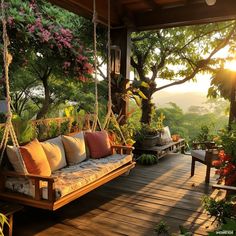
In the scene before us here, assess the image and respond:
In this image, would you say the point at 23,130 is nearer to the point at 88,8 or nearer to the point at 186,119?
the point at 88,8

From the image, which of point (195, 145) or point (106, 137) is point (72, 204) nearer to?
point (106, 137)

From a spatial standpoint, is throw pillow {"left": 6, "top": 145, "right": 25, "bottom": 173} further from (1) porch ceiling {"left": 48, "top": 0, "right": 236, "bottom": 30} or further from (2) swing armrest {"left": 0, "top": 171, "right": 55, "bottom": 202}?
(1) porch ceiling {"left": 48, "top": 0, "right": 236, "bottom": 30}

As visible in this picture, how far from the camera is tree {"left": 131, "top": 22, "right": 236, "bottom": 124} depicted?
18.6ft

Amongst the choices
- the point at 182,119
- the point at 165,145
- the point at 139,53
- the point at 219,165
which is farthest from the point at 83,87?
the point at 182,119

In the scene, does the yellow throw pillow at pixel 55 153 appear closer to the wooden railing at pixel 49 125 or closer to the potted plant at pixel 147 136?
the wooden railing at pixel 49 125

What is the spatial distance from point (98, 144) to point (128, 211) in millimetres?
1069

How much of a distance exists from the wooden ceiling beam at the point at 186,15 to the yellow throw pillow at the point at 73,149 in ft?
7.96

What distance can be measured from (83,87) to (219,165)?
369 centimetres

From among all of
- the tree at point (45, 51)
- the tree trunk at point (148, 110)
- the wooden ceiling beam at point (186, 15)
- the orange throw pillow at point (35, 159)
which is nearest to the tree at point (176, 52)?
the tree trunk at point (148, 110)

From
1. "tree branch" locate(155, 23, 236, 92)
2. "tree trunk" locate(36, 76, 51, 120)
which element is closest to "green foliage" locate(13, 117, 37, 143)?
"tree trunk" locate(36, 76, 51, 120)

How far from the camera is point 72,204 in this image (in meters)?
3.14

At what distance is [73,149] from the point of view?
10.9 feet

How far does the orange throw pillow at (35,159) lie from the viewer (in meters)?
2.57

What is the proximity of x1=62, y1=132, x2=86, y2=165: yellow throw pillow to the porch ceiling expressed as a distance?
192 cm
